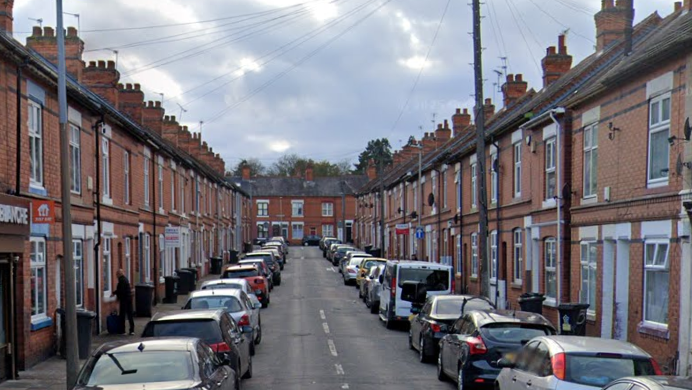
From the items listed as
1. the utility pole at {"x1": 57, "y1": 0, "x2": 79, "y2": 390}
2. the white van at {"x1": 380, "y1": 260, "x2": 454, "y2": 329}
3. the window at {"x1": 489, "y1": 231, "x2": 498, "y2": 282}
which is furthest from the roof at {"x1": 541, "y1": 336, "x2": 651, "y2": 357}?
the window at {"x1": 489, "y1": 231, "x2": 498, "y2": 282}

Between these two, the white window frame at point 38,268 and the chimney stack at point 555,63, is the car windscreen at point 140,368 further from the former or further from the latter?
the chimney stack at point 555,63

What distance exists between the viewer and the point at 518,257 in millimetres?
26672

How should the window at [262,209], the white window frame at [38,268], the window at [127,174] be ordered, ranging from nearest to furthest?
1. the white window frame at [38,268]
2. the window at [127,174]
3. the window at [262,209]

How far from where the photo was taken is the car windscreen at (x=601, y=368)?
30.3 feet

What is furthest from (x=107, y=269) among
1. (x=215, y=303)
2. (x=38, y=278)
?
(x=215, y=303)

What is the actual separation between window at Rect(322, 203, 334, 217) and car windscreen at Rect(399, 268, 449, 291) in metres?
77.0

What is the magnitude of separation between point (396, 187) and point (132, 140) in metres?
31.3

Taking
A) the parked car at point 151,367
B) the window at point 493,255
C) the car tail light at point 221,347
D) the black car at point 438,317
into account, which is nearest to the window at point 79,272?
the black car at point 438,317

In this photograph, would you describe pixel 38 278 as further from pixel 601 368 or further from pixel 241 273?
pixel 241 273

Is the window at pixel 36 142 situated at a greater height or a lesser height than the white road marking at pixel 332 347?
greater

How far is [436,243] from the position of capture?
136ft

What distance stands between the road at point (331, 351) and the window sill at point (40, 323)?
464 cm

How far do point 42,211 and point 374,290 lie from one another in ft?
51.5

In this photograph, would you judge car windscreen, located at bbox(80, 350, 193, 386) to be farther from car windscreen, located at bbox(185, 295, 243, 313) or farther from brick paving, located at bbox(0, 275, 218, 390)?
car windscreen, located at bbox(185, 295, 243, 313)
